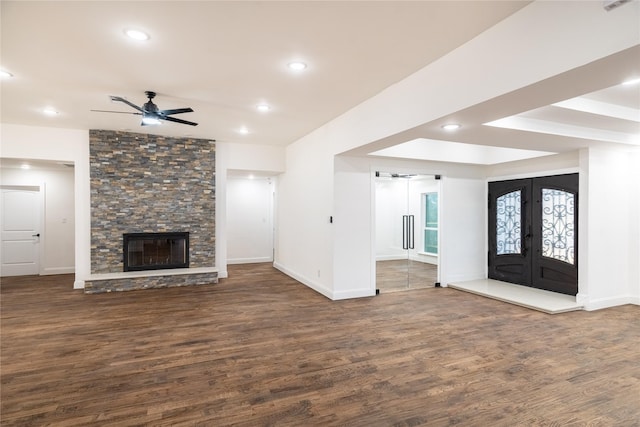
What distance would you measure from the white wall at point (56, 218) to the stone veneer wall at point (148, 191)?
95.4 inches

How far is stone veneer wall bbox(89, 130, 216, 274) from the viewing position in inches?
254

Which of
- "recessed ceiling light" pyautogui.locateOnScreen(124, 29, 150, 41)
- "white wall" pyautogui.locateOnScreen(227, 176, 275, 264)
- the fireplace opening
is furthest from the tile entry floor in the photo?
"recessed ceiling light" pyautogui.locateOnScreen(124, 29, 150, 41)

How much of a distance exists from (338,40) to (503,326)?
4.06 m

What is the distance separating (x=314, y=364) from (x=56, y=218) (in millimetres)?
7947

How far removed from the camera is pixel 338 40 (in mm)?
2949

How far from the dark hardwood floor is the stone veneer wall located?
1.44m

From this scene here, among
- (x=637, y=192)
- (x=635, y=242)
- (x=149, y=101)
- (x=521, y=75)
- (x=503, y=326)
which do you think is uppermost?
(x=149, y=101)

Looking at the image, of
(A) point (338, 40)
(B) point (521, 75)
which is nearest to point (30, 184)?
(A) point (338, 40)

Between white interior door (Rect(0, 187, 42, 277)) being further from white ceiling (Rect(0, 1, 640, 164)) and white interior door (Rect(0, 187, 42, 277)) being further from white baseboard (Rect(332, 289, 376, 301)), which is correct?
white baseboard (Rect(332, 289, 376, 301))

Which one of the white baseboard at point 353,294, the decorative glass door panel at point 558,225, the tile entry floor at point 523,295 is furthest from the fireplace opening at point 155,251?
the decorative glass door panel at point 558,225

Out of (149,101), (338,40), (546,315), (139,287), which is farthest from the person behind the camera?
(139,287)

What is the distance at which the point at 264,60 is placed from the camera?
11.1 feet

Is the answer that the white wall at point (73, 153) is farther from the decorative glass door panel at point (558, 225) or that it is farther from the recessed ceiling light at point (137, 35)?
the decorative glass door panel at point (558, 225)

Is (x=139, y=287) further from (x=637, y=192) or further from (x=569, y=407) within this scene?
(x=637, y=192)
